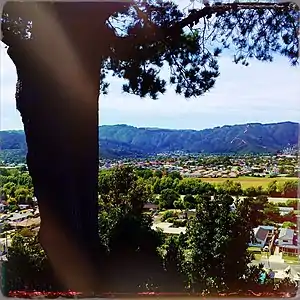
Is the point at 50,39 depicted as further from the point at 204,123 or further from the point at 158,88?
the point at 204,123

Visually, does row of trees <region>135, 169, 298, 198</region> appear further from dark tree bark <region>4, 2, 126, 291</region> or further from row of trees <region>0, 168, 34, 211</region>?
row of trees <region>0, 168, 34, 211</region>

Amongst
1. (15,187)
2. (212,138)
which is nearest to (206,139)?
(212,138)

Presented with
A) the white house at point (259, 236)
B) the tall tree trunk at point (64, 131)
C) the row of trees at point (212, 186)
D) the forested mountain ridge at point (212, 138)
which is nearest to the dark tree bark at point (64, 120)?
the tall tree trunk at point (64, 131)

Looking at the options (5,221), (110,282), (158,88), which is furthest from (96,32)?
(110,282)

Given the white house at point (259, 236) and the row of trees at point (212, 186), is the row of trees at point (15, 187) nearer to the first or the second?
the row of trees at point (212, 186)

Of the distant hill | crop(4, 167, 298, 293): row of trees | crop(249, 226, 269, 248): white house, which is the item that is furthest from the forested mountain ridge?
crop(249, 226, 269, 248): white house

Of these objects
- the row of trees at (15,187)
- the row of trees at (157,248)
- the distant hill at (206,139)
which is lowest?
the row of trees at (157,248)
